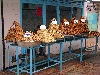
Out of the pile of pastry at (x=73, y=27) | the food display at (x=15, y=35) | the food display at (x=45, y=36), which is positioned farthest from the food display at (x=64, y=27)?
the food display at (x=15, y=35)

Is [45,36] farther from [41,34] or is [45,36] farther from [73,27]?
[73,27]

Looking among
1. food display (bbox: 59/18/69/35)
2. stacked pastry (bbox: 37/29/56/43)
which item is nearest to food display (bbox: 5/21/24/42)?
stacked pastry (bbox: 37/29/56/43)

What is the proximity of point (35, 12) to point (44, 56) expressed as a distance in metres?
1.56

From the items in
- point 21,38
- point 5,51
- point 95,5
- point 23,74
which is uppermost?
point 95,5

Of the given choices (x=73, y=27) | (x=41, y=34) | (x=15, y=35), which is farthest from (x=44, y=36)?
(x=73, y=27)

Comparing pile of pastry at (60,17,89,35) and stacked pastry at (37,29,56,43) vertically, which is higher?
pile of pastry at (60,17,89,35)

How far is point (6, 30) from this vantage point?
18.0 ft

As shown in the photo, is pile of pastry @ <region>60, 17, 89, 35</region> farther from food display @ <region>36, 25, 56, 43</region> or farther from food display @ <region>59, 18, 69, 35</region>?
food display @ <region>36, 25, 56, 43</region>

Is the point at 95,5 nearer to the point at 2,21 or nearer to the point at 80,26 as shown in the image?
the point at 80,26

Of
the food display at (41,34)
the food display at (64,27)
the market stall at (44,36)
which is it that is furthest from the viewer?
the food display at (64,27)

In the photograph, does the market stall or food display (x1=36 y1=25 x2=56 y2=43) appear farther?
food display (x1=36 y1=25 x2=56 y2=43)

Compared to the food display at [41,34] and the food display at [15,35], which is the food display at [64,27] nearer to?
the food display at [41,34]

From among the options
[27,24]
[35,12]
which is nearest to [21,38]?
[27,24]

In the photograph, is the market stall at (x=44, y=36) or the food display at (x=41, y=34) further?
the food display at (x=41, y=34)
